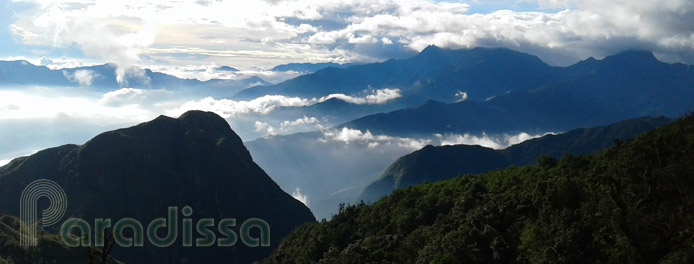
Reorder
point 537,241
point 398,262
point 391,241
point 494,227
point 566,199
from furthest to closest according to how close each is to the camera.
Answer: point 391,241 < point 398,262 < point 494,227 < point 566,199 < point 537,241

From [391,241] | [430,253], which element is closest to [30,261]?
[391,241]

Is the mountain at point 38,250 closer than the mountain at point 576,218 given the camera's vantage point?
No

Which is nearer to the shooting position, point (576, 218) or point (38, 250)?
point (576, 218)

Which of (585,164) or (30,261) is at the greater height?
(585,164)

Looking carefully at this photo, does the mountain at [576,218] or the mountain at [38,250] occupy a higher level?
the mountain at [576,218]

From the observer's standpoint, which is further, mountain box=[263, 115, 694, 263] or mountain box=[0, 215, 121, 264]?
mountain box=[0, 215, 121, 264]

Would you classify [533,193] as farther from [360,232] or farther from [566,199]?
[360,232]

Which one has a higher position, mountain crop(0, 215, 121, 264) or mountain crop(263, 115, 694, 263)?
mountain crop(263, 115, 694, 263)

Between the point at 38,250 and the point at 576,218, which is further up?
the point at 576,218
